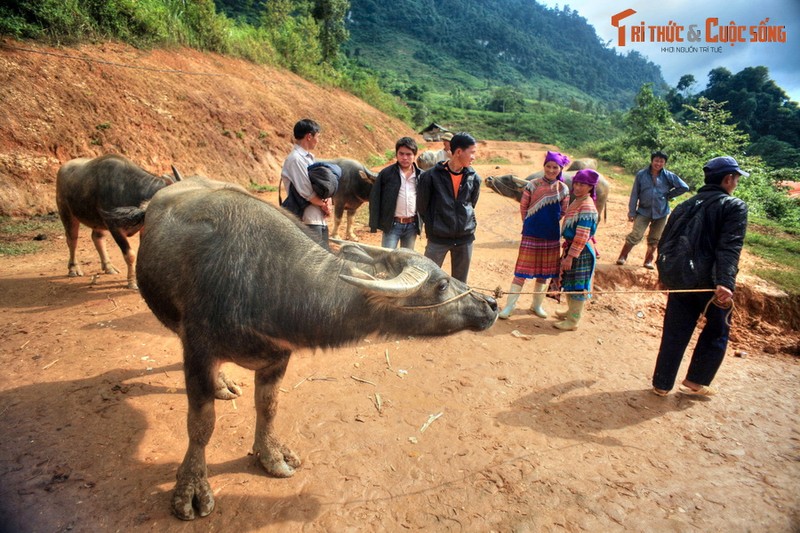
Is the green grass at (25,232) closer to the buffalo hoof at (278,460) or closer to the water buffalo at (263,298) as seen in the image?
the water buffalo at (263,298)

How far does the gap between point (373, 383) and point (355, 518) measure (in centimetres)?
167

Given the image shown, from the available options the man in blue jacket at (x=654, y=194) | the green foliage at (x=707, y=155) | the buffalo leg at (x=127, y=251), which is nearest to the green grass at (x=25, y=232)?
the buffalo leg at (x=127, y=251)

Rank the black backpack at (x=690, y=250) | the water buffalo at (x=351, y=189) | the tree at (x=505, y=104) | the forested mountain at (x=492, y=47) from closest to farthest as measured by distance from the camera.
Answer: the black backpack at (x=690, y=250) < the water buffalo at (x=351, y=189) < the tree at (x=505, y=104) < the forested mountain at (x=492, y=47)

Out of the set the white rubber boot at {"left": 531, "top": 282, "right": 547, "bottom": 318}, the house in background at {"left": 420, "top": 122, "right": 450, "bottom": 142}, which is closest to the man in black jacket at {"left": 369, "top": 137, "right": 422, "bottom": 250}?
the white rubber boot at {"left": 531, "top": 282, "right": 547, "bottom": 318}

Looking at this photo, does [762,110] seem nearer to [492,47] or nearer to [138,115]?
[138,115]

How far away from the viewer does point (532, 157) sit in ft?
98.7

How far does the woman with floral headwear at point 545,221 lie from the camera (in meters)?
5.56

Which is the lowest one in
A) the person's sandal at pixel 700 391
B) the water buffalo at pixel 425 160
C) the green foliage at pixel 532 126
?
the person's sandal at pixel 700 391

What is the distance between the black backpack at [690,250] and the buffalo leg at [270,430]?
3.93 metres

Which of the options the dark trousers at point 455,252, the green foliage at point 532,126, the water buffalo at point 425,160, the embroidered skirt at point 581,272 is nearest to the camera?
the dark trousers at point 455,252

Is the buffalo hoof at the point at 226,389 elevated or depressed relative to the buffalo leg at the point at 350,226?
depressed

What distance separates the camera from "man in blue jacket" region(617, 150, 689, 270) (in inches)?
297

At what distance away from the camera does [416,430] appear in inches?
145

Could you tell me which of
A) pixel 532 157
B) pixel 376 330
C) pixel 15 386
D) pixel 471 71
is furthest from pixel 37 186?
pixel 471 71
